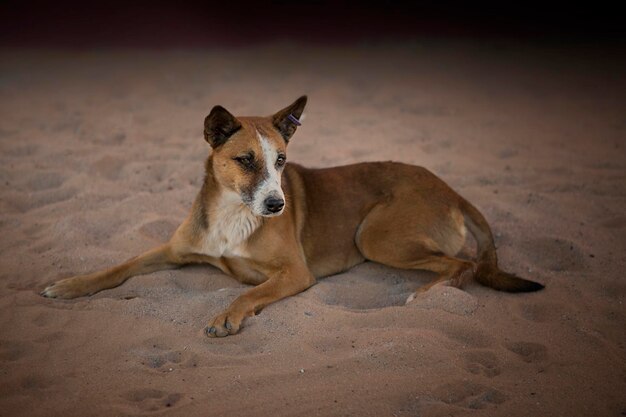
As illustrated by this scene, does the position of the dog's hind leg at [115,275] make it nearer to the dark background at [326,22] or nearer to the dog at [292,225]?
the dog at [292,225]

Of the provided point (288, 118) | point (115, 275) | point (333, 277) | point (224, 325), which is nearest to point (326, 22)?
point (288, 118)

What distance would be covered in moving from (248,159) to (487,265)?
1.83 meters

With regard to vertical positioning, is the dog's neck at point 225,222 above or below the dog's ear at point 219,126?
below

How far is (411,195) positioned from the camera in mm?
4684

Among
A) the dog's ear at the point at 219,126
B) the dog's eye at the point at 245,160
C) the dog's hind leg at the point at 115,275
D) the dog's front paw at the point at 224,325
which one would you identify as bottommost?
the dog's front paw at the point at 224,325

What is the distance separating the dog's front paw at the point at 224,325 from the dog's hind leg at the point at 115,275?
35.5 inches

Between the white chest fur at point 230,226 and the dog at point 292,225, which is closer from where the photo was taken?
the dog at point 292,225

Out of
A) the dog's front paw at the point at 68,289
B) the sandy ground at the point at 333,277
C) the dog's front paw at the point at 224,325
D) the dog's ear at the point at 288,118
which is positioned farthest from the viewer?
the dog's ear at the point at 288,118

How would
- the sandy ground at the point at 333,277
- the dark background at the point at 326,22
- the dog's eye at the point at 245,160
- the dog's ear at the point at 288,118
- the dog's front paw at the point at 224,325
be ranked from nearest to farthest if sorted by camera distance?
the sandy ground at the point at 333,277
the dog's front paw at the point at 224,325
the dog's eye at the point at 245,160
the dog's ear at the point at 288,118
the dark background at the point at 326,22

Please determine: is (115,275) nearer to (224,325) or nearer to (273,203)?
(224,325)

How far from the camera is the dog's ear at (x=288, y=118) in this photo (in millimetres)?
4219

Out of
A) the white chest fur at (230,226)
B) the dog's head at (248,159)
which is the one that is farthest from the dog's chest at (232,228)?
the dog's head at (248,159)

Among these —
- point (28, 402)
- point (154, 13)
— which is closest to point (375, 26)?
point (154, 13)

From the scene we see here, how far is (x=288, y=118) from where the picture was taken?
4.28 meters
